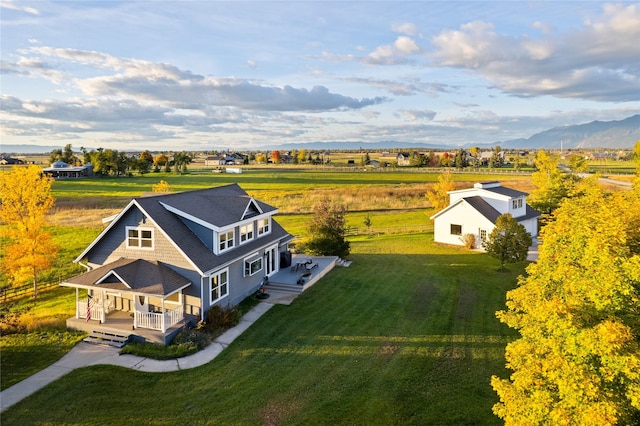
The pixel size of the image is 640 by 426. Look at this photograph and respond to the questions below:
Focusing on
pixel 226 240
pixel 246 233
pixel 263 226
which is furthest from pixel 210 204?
pixel 263 226

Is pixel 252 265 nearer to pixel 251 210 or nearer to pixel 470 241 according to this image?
pixel 251 210

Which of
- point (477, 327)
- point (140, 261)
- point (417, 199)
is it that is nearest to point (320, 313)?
point (477, 327)

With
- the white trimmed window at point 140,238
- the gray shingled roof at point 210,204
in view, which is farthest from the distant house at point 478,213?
the white trimmed window at point 140,238

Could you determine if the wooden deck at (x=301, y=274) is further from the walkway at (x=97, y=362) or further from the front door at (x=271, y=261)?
the walkway at (x=97, y=362)

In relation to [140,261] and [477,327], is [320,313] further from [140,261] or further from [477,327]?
[140,261]

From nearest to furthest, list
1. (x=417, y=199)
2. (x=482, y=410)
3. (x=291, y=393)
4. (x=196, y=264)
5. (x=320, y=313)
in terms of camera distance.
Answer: (x=482, y=410) → (x=291, y=393) → (x=196, y=264) → (x=320, y=313) → (x=417, y=199)

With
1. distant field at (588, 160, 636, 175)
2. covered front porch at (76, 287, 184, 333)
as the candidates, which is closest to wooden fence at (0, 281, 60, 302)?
covered front porch at (76, 287, 184, 333)
